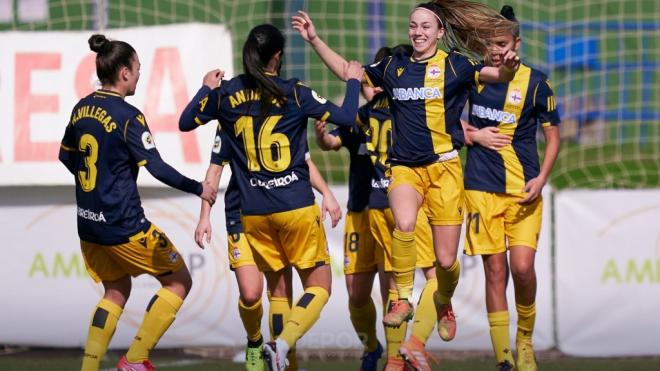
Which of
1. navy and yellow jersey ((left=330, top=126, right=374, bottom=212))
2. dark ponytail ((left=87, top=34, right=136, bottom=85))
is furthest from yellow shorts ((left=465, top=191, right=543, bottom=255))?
dark ponytail ((left=87, top=34, right=136, bottom=85))

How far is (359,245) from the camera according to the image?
8.77 meters

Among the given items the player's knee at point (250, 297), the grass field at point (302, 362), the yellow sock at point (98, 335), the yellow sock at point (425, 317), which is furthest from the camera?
the grass field at point (302, 362)

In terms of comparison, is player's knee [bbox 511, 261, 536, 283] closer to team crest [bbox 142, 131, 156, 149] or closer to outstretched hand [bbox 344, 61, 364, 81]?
outstretched hand [bbox 344, 61, 364, 81]

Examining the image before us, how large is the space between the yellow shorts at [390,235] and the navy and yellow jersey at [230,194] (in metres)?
0.95

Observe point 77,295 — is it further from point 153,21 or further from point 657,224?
point 657,224

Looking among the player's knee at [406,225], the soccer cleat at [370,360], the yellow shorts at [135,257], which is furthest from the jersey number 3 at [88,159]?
the soccer cleat at [370,360]

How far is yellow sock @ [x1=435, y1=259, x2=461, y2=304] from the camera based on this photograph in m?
7.93

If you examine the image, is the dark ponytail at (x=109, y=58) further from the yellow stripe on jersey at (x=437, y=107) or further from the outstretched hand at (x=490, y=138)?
the outstretched hand at (x=490, y=138)

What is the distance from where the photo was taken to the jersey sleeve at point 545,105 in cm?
837

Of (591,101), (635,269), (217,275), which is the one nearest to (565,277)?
(635,269)

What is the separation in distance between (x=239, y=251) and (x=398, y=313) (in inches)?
46.0

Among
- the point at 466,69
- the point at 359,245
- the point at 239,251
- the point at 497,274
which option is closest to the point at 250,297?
the point at 239,251

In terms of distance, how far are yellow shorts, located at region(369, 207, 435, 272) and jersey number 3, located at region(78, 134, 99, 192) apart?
1.92 m

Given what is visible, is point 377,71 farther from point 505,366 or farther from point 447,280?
point 505,366
